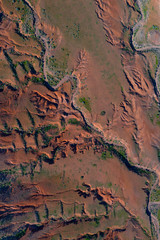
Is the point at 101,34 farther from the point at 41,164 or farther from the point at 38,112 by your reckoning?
the point at 41,164

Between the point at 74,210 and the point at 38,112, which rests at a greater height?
the point at 38,112

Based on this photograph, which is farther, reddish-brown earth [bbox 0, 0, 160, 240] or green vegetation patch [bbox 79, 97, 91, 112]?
green vegetation patch [bbox 79, 97, 91, 112]

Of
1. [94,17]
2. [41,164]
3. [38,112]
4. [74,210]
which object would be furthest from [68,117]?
[94,17]

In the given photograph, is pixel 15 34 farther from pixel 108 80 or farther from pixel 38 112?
pixel 108 80

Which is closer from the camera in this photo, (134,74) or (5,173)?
(5,173)

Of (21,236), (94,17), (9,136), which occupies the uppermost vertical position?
(94,17)

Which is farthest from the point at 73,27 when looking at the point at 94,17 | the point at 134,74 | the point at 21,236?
the point at 21,236

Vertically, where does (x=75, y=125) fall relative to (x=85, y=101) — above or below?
below

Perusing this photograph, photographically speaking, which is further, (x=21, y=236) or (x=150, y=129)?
(x=150, y=129)

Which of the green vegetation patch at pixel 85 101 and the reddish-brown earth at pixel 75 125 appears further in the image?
the green vegetation patch at pixel 85 101
